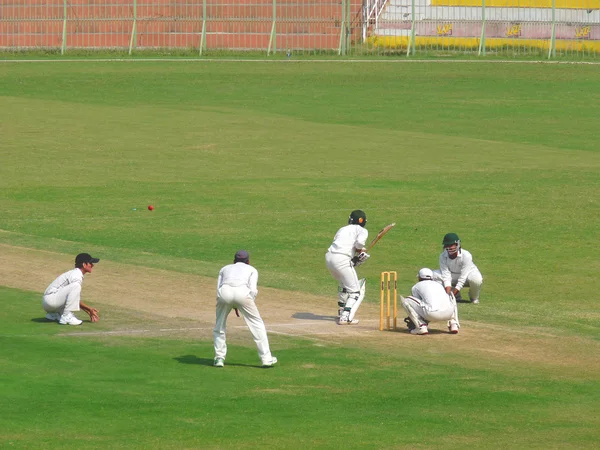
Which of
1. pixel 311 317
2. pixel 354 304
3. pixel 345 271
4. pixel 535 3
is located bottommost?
pixel 311 317

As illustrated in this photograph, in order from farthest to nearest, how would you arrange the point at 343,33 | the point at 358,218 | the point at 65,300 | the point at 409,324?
the point at 343,33, the point at 358,218, the point at 409,324, the point at 65,300

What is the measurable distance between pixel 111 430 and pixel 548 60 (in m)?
51.3

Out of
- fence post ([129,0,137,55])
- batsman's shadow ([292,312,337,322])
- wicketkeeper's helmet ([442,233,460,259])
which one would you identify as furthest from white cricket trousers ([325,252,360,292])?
fence post ([129,0,137,55])

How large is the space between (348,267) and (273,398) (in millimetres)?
5299

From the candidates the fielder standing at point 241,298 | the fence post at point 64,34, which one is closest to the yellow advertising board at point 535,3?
the fence post at point 64,34

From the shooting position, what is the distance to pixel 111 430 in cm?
1559

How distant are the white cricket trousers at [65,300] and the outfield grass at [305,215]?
0.45 meters

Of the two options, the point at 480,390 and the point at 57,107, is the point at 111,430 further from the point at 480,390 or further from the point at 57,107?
the point at 57,107

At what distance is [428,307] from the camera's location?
68.7 feet

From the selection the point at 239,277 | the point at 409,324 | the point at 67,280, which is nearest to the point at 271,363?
Result: the point at 239,277

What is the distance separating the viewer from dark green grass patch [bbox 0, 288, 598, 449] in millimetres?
15406

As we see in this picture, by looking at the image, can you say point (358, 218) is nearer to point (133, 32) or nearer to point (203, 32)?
point (203, 32)

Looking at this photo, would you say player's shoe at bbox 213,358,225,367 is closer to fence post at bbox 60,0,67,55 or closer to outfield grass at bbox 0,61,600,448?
outfield grass at bbox 0,61,600,448

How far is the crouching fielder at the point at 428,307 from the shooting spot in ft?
68.7
